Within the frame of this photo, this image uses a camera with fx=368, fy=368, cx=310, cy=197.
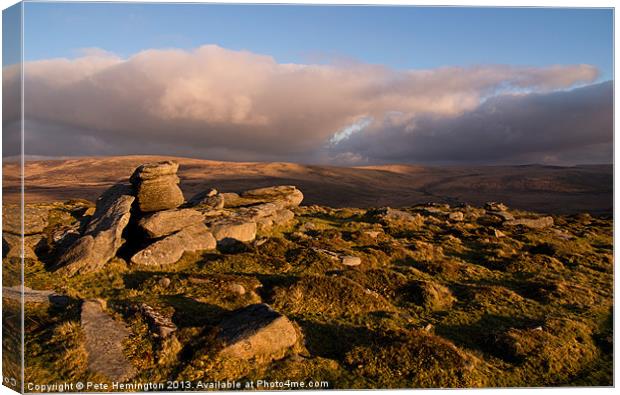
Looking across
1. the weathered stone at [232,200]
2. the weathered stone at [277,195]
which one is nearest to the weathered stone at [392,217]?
the weathered stone at [277,195]

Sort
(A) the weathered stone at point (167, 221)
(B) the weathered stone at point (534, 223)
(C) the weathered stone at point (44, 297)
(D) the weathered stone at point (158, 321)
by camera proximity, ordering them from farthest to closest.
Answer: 1. (B) the weathered stone at point (534, 223)
2. (A) the weathered stone at point (167, 221)
3. (C) the weathered stone at point (44, 297)
4. (D) the weathered stone at point (158, 321)

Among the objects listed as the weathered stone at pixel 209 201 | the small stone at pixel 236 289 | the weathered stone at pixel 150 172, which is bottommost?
the small stone at pixel 236 289

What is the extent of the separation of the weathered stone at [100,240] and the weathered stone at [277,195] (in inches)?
375

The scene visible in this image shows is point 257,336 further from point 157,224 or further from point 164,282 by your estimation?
point 157,224

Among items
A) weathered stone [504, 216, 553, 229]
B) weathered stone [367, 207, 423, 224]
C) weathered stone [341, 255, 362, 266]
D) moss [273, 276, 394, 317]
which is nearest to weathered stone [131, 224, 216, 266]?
moss [273, 276, 394, 317]

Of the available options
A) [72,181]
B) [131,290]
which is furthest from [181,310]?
[72,181]

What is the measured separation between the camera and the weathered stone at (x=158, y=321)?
31.3 feet

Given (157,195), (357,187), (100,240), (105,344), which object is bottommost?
(357,187)

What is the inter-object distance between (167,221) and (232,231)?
3343 millimetres

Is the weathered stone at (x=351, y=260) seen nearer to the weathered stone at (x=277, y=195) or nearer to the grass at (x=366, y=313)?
the grass at (x=366, y=313)

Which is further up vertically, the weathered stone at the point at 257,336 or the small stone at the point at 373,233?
the weathered stone at the point at 257,336

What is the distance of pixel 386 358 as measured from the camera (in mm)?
9430

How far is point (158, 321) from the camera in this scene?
33.0 ft

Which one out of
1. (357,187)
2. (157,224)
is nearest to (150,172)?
(157,224)
